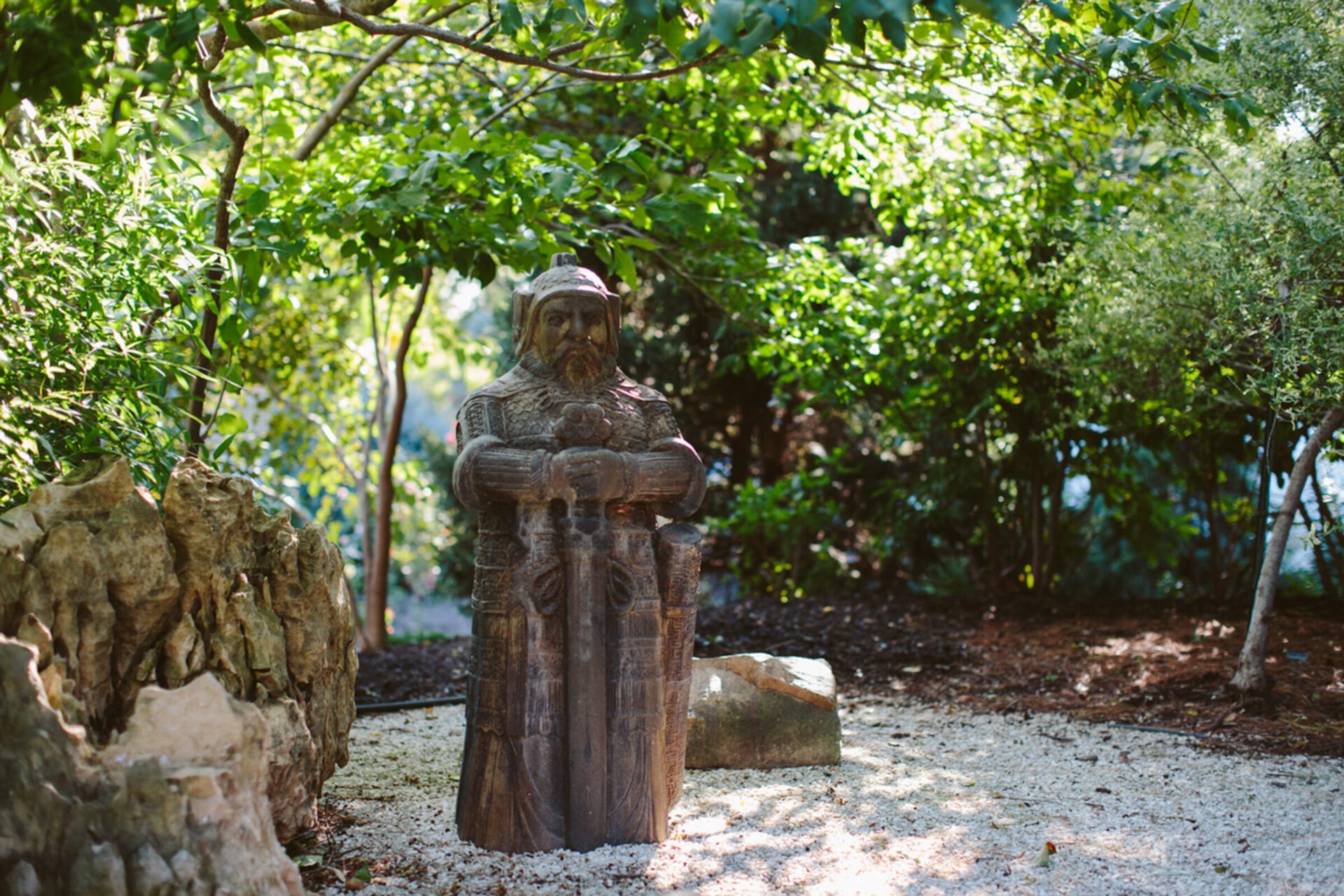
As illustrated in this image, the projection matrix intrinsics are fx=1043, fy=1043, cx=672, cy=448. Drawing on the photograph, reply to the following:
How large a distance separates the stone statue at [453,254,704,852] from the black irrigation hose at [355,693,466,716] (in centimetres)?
263

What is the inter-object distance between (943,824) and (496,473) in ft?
7.11

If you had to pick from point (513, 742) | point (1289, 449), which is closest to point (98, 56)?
point (513, 742)

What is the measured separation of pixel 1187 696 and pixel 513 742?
13.3 feet

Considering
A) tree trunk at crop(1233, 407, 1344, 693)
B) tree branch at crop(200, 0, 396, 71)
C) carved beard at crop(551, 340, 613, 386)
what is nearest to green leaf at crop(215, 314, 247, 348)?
tree branch at crop(200, 0, 396, 71)

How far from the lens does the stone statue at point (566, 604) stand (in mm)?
3592

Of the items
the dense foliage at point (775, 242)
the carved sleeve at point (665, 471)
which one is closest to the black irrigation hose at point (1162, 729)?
the dense foliage at point (775, 242)

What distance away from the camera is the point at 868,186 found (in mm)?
6887

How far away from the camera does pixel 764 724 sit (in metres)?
4.84

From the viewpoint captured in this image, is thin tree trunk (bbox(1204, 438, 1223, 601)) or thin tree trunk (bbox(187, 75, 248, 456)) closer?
thin tree trunk (bbox(187, 75, 248, 456))

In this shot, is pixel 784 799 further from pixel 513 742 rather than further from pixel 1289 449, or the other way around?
pixel 1289 449

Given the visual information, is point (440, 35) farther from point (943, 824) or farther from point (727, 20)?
point (943, 824)

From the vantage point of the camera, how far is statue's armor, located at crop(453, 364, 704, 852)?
3.59 metres

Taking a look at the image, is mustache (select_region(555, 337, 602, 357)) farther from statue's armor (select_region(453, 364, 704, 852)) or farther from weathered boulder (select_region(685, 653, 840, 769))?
weathered boulder (select_region(685, 653, 840, 769))

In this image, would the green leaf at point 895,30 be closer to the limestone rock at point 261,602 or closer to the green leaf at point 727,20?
the green leaf at point 727,20
